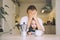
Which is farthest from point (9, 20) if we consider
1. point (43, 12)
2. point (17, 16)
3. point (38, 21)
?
point (38, 21)

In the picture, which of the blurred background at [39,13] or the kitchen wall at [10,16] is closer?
the kitchen wall at [10,16]

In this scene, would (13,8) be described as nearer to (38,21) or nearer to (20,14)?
(20,14)

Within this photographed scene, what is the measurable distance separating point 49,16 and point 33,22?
1190 millimetres

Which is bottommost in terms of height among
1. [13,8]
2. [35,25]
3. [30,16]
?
[35,25]

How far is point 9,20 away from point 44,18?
97cm

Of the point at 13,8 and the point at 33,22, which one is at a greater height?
the point at 13,8

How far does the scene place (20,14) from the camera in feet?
11.7

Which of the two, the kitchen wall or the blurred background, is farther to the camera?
the blurred background

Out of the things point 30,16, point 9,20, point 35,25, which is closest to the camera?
point 35,25

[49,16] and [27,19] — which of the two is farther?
[49,16]

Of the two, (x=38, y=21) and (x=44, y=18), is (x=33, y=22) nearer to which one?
(x=38, y=21)

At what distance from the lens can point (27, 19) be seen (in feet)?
8.39

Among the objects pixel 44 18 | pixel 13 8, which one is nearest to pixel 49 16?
pixel 44 18

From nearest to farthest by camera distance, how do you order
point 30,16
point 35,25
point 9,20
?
point 35,25, point 30,16, point 9,20
